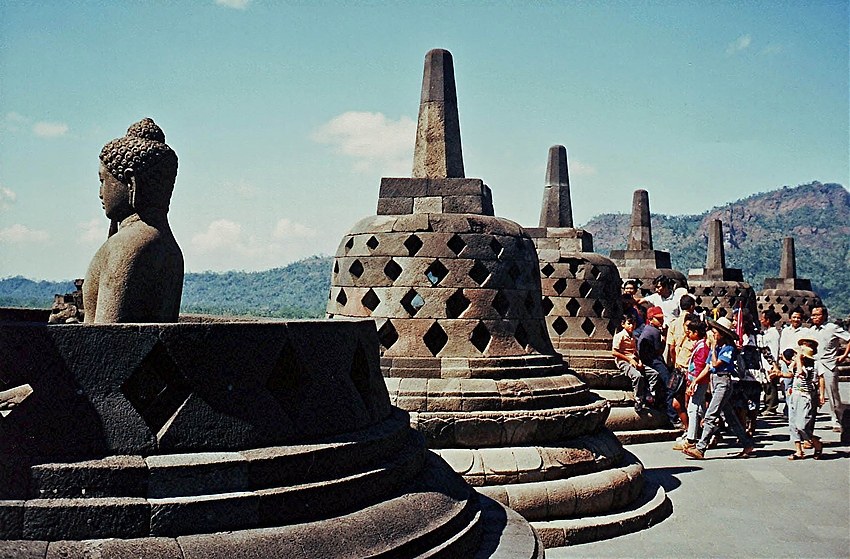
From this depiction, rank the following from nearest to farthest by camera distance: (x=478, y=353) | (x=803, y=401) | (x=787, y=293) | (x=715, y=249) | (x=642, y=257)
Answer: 1. (x=478, y=353)
2. (x=803, y=401)
3. (x=642, y=257)
4. (x=715, y=249)
5. (x=787, y=293)

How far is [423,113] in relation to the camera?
7910 mm

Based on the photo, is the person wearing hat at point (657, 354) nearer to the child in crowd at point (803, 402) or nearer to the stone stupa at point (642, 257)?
the child in crowd at point (803, 402)

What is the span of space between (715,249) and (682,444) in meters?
12.2

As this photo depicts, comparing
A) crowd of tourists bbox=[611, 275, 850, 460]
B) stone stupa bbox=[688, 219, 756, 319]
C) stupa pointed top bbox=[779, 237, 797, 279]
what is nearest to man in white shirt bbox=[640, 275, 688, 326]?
crowd of tourists bbox=[611, 275, 850, 460]

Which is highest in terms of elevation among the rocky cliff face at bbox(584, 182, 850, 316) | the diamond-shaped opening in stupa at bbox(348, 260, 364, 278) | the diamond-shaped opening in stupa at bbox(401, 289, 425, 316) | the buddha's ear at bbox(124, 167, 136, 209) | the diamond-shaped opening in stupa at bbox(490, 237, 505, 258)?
the rocky cliff face at bbox(584, 182, 850, 316)

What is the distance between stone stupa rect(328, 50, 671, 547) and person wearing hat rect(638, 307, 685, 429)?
2.26 metres

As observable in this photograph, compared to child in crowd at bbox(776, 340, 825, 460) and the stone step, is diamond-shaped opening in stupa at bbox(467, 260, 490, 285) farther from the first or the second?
child in crowd at bbox(776, 340, 825, 460)

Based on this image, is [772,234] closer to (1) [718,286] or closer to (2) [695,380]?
(1) [718,286]

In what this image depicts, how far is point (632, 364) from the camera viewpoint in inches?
377

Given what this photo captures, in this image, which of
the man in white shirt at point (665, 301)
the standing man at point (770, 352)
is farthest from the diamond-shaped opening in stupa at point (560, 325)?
the standing man at point (770, 352)

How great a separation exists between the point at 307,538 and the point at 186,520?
1.25ft

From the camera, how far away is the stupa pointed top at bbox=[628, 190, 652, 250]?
16.8 m

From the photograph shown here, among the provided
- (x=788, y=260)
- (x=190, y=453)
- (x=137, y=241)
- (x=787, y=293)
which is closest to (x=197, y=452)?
(x=190, y=453)

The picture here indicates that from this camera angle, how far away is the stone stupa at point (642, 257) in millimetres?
15766
